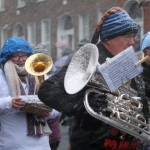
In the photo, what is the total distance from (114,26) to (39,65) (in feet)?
5.40

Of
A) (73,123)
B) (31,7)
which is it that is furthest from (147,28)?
(73,123)

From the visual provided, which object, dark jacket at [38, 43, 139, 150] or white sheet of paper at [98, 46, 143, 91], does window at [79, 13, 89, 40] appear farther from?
white sheet of paper at [98, 46, 143, 91]

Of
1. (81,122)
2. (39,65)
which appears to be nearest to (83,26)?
(39,65)

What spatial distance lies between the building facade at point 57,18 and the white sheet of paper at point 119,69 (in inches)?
580

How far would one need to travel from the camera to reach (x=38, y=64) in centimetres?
497

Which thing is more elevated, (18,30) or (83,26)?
(83,26)

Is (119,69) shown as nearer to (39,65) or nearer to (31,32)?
(39,65)

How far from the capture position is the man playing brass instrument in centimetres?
324

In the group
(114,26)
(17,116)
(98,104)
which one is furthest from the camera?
(17,116)

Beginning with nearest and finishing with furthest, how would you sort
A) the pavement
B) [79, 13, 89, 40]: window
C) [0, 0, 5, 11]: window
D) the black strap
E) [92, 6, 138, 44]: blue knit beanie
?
1. the black strap
2. [92, 6, 138, 44]: blue knit beanie
3. the pavement
4. [79, 13, 89, 40]: window
5. [0, 0, 5, 11]: window

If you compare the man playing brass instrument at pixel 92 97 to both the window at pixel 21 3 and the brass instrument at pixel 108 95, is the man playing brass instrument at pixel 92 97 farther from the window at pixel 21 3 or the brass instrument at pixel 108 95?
the window at pixel 21 3

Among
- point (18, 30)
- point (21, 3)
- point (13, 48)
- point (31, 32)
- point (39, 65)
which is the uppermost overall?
point (13, 48)

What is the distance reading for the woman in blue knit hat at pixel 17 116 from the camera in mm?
4477

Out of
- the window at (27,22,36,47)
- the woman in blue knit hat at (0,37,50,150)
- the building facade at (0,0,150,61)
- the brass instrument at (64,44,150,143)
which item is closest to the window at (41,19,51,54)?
the building facade at (0,0,150,61)
